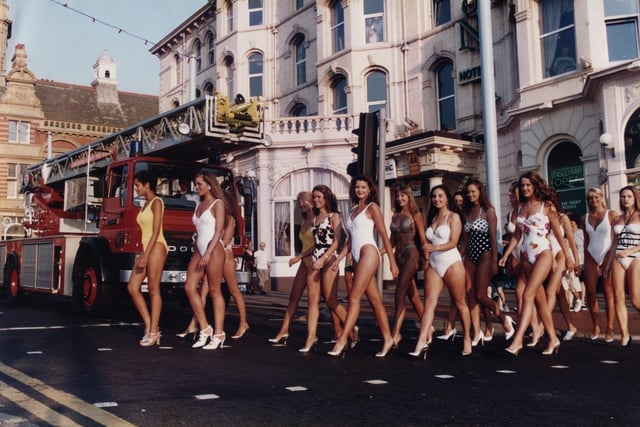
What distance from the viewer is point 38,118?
45.3 metres

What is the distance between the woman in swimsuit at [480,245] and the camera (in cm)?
693

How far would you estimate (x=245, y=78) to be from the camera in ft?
88.2

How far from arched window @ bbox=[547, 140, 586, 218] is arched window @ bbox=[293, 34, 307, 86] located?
1173cm

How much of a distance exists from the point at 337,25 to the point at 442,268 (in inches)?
728

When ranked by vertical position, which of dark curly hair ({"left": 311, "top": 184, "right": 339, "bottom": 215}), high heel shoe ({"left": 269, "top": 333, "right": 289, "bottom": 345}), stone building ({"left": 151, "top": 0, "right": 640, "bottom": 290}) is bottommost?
high heel shoe ({"left": 269, "top": 333, "right": 289, "bottom": 345})

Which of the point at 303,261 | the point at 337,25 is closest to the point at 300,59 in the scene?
the point at 337,25

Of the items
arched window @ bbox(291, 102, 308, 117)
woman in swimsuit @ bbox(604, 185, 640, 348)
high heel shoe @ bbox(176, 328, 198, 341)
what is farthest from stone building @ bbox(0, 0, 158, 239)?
woman in swimsuit @ bbox(604, 185, 640, 348)

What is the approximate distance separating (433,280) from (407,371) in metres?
1.16

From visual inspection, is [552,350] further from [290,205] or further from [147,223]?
[290,205]

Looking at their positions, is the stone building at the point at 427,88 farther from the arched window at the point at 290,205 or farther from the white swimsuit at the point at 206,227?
the white swimsuit at the point at 206,227

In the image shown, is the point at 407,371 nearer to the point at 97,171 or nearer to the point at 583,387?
the point at 583,387

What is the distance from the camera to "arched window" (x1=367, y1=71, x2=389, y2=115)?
22156 mm

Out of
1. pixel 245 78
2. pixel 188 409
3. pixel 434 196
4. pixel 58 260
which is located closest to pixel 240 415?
pixel 188 409

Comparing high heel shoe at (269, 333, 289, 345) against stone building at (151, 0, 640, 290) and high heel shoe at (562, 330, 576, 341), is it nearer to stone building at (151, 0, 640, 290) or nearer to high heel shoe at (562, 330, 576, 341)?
high heel shoe at (562, 330, 576, 341)
